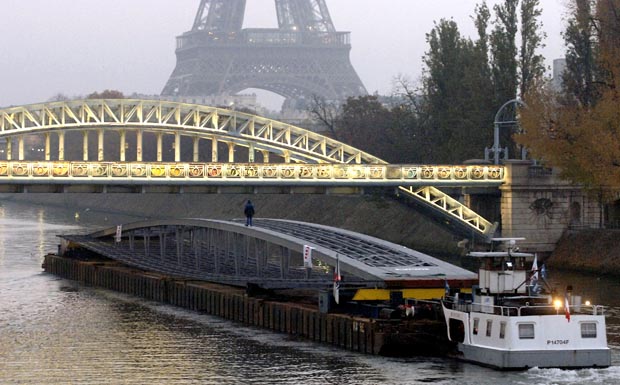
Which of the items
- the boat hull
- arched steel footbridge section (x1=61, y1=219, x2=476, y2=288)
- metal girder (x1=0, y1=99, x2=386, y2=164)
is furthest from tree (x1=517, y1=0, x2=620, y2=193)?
the boat hull

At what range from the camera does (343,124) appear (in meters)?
121

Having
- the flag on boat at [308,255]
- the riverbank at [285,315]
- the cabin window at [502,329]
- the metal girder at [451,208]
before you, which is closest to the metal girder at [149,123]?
the metal girder at [451,208]

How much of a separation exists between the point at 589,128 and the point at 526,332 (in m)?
32.0

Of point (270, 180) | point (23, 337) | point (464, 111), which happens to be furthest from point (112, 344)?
point (464, 111)

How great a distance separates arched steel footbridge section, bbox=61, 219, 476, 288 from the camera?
1964 inches

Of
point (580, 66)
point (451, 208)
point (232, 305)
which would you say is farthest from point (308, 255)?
point (580, 66)

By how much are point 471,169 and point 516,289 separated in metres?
36.7

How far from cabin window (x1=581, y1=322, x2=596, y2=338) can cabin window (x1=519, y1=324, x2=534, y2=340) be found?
1564 millimetres

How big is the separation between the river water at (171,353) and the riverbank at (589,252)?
9.04 meters

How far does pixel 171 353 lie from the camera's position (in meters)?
46.6

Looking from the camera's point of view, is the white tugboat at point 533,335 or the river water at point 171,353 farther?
the white tugboat at point 533,335

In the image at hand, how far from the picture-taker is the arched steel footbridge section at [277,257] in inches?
1964

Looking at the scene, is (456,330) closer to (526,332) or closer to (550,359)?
(526,332)

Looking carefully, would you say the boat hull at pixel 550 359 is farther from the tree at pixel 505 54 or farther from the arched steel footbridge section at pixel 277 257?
the tree at pixel 505 54
